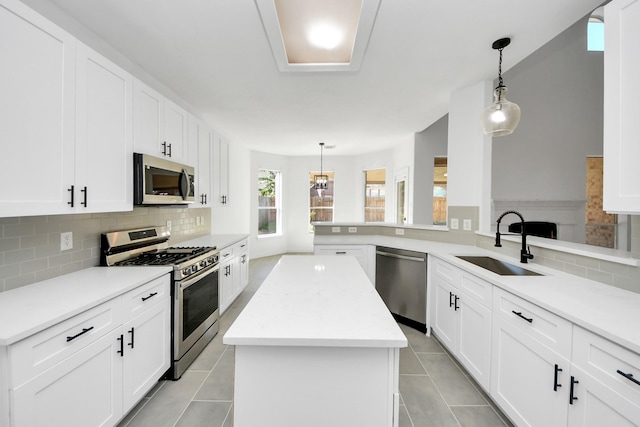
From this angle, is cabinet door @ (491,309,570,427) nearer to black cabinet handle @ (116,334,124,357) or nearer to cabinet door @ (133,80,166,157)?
→ black cabinet handle @ (116,334,124,357)

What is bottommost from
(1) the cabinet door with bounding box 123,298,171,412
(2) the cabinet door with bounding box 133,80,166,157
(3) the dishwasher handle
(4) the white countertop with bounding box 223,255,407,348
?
(1) the cabinet door with bounding box 123,298,171,412

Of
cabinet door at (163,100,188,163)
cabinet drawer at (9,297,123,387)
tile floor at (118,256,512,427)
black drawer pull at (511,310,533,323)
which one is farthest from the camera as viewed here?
cabinet door at (163,100,188,163)

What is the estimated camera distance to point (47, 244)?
1645 mm

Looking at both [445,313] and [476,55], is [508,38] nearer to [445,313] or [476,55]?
[476,55]

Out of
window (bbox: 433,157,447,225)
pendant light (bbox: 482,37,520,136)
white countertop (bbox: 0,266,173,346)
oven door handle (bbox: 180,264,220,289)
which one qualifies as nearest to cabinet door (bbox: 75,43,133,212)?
white countertop (bbox: 0,266,173,346)

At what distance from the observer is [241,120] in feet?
13.8

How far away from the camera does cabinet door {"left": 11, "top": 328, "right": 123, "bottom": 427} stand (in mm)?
1059

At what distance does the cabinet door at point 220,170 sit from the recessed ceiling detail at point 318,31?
5.16ft

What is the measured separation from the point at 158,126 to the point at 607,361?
10.1 feet

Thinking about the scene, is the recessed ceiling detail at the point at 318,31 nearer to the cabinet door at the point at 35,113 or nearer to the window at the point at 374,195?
the cabinet door at the point at 35,113

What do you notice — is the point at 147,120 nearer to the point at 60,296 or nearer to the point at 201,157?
the point at 201,157

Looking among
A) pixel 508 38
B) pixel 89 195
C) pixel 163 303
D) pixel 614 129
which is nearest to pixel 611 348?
pixel 614 129

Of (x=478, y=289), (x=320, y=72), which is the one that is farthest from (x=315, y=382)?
(x=320, y=72)

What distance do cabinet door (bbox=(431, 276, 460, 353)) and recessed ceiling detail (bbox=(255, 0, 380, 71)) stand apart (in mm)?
2188
